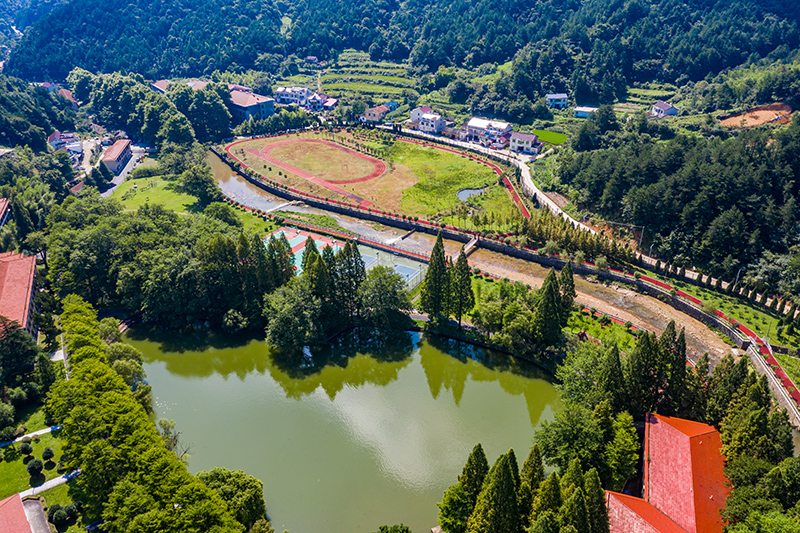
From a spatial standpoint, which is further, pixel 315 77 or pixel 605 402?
pixel 315 77

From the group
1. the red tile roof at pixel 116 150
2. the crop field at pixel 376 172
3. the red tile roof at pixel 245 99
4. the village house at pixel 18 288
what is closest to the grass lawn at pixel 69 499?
the village house at pixel 18 288

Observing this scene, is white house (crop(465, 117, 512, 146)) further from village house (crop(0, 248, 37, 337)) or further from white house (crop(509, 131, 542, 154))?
village house (crop(0, 248, 37, 337))

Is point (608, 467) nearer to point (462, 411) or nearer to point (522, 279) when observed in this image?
point (462, 411)

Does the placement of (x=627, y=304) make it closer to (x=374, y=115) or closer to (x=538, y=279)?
(x=538, y=279)

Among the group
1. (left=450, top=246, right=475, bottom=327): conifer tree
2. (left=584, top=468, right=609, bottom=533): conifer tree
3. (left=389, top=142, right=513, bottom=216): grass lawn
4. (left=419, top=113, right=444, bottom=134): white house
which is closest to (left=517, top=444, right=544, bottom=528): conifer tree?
(left=584, top=468, right=609, bottom=533): conifer tree

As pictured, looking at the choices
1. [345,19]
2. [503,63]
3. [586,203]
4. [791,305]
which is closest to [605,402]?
[791,305]

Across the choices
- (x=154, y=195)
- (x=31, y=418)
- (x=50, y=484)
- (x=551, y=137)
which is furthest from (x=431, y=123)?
(x=50, y=484)
